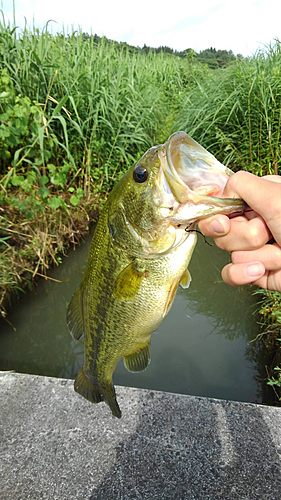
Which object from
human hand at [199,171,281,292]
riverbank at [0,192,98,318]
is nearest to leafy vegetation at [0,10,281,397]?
riverbank at [0,192,98,318]

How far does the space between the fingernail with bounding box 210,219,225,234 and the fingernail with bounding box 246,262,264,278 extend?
256mm

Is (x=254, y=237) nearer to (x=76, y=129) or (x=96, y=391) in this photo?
(x=96, y=391)

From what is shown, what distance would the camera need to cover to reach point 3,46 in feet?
15.2

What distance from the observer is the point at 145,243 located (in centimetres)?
120

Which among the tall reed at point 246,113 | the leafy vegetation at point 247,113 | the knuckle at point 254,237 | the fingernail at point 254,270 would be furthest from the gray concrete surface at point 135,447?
the tall reed at point 246,113

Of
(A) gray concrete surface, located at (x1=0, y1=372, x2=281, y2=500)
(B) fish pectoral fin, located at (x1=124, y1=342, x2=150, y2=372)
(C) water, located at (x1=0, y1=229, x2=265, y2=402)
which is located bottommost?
(C) water, located at (x1=0, y1=229, x2=265, y2=402)

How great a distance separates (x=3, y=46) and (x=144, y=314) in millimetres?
4778

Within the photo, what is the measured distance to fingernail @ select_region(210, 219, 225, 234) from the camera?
4.11 feet

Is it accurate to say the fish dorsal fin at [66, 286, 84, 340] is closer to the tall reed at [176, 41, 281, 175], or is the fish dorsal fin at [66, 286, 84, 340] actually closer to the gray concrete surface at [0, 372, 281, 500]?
the gray concrete surface at [0, 372, 281, 500]

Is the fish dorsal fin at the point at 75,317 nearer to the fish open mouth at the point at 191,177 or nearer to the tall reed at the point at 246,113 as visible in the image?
the fish open mouth at the point at 191,177

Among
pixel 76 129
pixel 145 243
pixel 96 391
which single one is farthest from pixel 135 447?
pixel 76 129

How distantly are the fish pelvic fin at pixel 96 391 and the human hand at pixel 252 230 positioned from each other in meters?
0.70

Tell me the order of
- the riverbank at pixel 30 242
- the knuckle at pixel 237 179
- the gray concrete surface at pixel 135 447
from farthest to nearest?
the riverbank at pixel 30 242
the gray concrete surface at pixel 135 447
the knuckle at pixel 237 179

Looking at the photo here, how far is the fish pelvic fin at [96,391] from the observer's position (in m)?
→ 1.51
